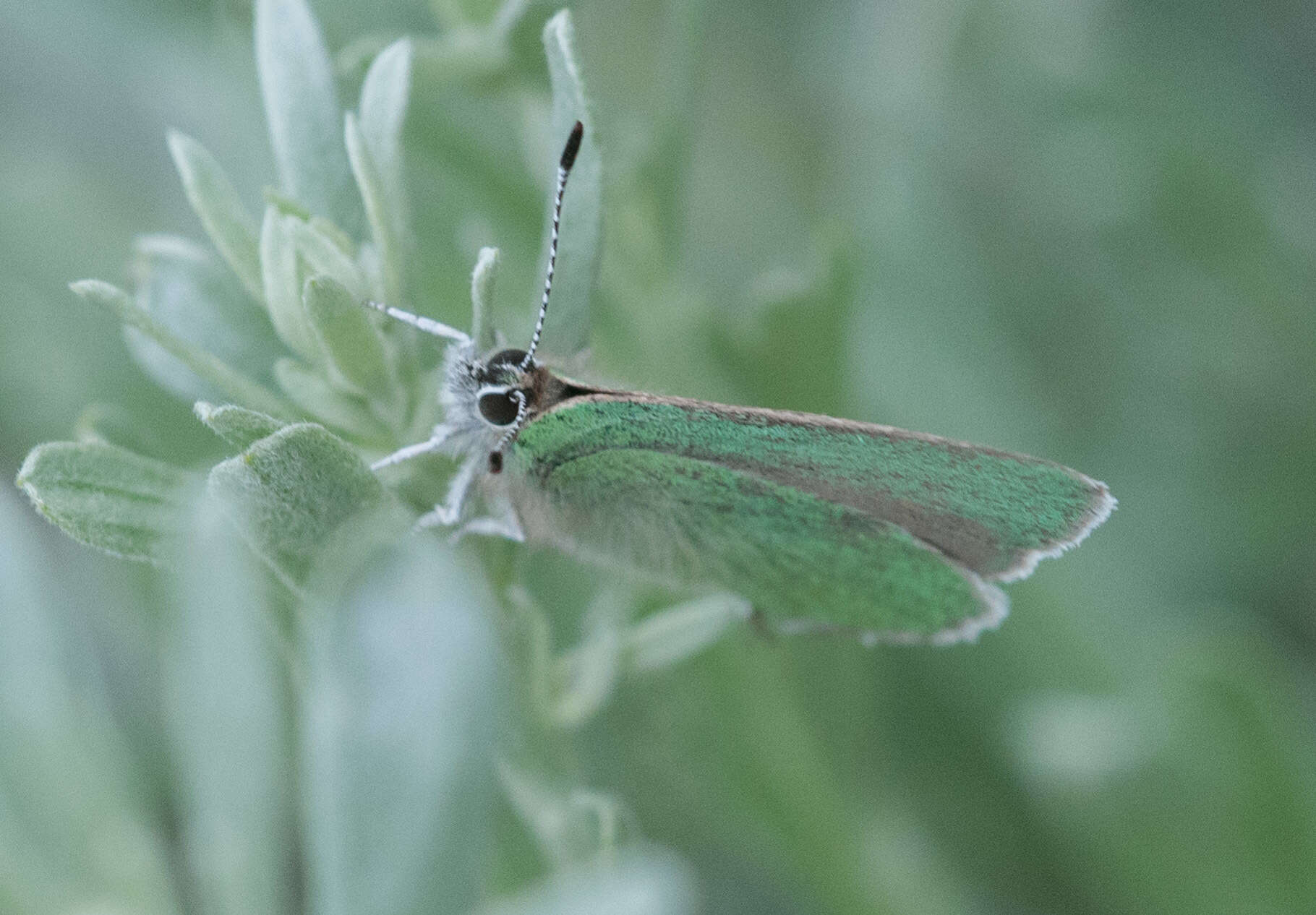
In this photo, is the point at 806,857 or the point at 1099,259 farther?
the point at 1099,259

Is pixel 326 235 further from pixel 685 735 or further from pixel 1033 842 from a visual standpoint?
pixel 1033 842

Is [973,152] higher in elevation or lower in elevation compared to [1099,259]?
higher

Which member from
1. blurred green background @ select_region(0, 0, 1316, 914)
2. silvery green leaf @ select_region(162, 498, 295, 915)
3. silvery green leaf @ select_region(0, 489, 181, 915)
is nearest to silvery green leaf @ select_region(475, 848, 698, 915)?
blurred green background @ select_region(0, 0, 1316, 914)

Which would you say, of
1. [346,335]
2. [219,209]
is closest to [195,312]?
[219,209]

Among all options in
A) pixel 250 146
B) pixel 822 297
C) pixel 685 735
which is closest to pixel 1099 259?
pixel 822 297

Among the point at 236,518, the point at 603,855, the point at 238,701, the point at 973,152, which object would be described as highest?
the point at 973,152

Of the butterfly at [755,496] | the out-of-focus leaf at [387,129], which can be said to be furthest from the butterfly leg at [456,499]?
the out-of-focus leaf at [387,129]

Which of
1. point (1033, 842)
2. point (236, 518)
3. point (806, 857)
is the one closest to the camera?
point (236, 518)
